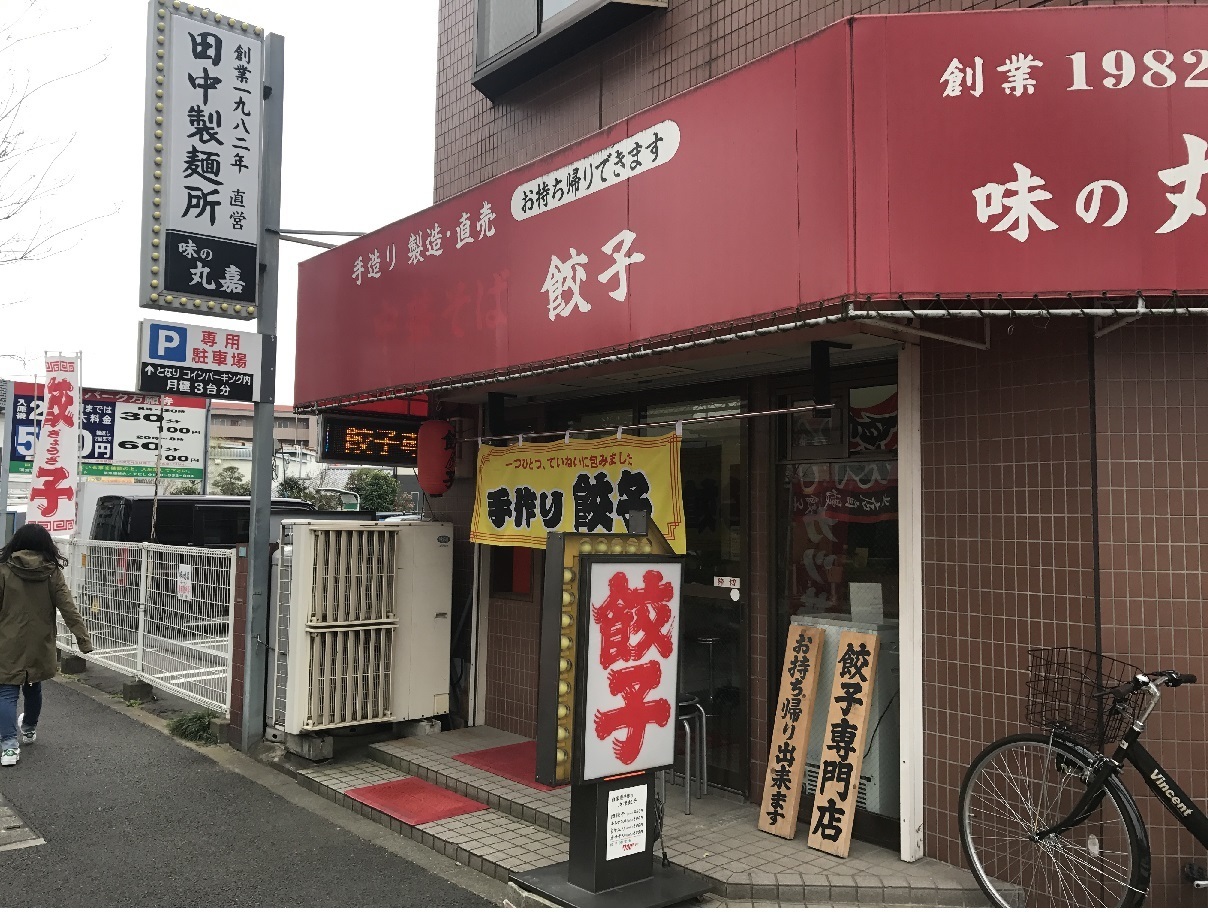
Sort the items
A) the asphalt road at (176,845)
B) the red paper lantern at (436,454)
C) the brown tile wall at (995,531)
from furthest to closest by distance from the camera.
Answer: the red paper lantern at (436,454) → the asphalt road at (176,845) → the brown tile wall at (995,531)

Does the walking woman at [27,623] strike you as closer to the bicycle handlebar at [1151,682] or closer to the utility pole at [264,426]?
the utility pole at [264,426]

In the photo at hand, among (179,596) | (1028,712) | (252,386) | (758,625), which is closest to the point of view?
(1028,712)

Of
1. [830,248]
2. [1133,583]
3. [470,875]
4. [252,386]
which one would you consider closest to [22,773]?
[252,386]

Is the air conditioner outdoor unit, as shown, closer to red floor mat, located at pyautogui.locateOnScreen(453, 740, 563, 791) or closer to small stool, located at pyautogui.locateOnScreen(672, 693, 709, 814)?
red floor mat, located at pyautogui.locateOnScreen(453, 740, 563, 791)

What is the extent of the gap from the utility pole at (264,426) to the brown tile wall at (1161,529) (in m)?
7.00

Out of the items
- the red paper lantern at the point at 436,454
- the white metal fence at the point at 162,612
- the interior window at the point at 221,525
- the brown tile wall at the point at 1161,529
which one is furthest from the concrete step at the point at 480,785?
the interior window at the point at 221,525

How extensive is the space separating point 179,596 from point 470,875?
6096 millimetres

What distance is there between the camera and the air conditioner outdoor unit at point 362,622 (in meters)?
7.98

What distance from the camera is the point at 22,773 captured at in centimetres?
779

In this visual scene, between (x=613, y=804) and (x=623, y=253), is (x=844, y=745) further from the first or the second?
(x=623, y=253)

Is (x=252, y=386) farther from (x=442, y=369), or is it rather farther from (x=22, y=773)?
(x=22, y=773)

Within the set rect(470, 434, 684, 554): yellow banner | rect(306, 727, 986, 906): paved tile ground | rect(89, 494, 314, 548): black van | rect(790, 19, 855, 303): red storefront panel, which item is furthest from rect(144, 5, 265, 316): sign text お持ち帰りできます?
rect(89, 494, 314, 548): black van

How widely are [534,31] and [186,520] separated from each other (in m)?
11.7

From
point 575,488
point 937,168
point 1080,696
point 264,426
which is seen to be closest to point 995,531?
point 1080,696
